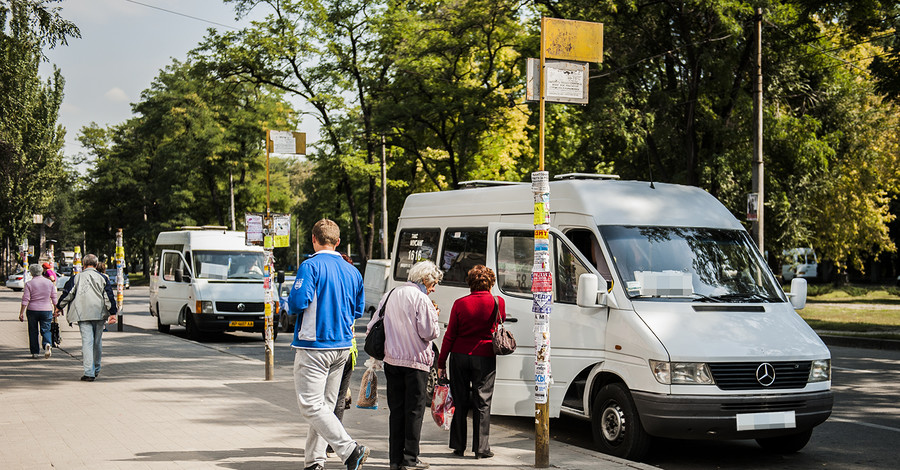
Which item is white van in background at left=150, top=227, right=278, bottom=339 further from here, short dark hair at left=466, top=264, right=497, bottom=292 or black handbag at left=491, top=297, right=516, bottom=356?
black handbag at left=491, top=297, right=516, bottom=356

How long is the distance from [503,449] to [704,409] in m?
1.81

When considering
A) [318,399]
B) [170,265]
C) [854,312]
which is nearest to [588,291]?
[318,399]

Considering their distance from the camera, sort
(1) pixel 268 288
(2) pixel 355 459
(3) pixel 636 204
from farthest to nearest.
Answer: (1) pixel 268 288 → (3) pixel 636 204 → (2) pixel 355 459

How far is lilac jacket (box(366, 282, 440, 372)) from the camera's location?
6.69 m

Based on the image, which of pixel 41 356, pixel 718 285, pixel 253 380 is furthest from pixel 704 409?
pixel 41 356

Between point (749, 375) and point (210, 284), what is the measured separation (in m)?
15.5

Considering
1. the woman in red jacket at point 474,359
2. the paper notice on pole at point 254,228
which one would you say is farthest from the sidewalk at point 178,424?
the paper notice on pole at point 254,228

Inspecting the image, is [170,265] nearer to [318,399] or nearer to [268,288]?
[268,288]

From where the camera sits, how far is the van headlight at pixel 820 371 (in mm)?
7602

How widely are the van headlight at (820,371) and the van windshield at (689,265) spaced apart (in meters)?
0.80

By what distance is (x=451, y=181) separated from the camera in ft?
107

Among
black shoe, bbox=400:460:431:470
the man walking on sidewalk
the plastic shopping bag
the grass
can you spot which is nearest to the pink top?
the man walking on sidewalk

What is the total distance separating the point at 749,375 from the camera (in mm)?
7336

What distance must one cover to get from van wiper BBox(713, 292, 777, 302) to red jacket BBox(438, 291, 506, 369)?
2180 millimetres
